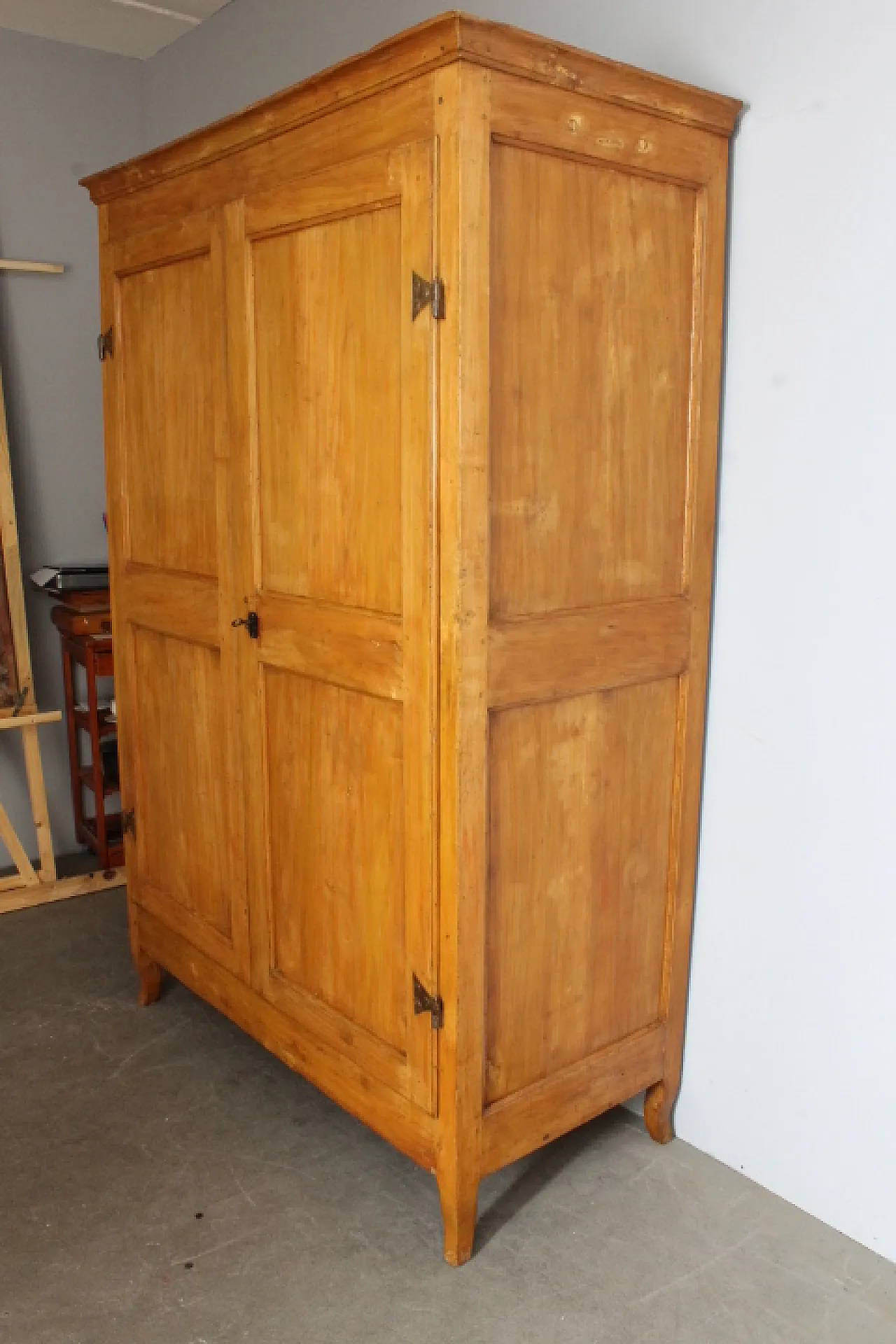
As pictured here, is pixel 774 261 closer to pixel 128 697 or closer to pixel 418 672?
pixel 418 672

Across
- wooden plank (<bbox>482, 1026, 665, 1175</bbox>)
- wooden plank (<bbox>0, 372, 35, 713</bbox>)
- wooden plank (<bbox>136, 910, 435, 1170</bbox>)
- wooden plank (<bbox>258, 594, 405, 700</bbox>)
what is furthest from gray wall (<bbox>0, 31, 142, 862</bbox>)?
wooden plank (<bbox>482, 1026, 665, 1175</bbox>)

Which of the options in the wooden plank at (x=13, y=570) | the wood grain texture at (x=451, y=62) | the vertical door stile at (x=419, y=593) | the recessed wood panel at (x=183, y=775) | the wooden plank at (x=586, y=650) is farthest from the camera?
the wooden plank at (x=13, y=570)

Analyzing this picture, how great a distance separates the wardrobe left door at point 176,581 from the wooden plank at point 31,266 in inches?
41.6

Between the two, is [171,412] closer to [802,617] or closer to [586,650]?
[586,650]

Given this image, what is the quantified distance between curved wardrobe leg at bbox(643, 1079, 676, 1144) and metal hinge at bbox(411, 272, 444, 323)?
5.17ft

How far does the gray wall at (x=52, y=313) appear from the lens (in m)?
3.61

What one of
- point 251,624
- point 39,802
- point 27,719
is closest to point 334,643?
point 251,624

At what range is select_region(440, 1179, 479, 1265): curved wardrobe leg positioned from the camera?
6.39ft

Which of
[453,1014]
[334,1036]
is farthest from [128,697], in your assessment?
[453,1014]

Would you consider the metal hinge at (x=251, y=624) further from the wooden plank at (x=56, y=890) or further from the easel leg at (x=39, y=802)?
the wooden plank at (x=56, y=890)

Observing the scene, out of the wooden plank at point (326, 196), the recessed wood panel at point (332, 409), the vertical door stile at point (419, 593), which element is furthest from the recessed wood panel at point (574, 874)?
the wooden plank at point (326, 196)

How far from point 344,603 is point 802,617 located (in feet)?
2.72

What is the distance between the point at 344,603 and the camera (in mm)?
2039

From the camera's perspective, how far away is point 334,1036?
220 cm
